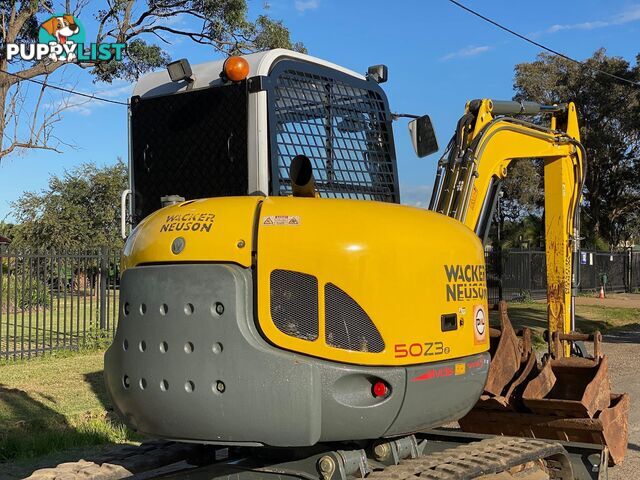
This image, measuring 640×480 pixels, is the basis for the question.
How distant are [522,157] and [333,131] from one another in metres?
2.88

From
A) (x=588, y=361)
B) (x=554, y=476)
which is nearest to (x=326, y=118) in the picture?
(x=554, y=476)

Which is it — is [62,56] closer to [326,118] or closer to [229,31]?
[229,31]

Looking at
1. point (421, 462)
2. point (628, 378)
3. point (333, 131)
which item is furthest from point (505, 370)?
point (628, 378)

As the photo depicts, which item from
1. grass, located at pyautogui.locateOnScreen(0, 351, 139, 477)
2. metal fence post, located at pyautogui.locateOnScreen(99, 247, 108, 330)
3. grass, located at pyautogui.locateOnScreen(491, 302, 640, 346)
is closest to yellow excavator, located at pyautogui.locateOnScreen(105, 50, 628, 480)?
grass, located at pyautogui.locateOnScreen(0, 351, 139, 477)

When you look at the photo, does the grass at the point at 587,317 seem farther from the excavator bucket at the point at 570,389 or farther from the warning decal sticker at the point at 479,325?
the warning decal sticker at the point at 479,325

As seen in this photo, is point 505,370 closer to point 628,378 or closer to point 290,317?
point 290,317

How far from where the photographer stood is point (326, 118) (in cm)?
412

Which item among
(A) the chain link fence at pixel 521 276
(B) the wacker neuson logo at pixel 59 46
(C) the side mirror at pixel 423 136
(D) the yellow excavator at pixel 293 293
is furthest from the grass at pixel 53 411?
(A) the chain link fence at pixel 521 276

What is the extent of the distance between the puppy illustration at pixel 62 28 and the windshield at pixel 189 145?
18919 mm

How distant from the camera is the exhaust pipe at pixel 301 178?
11.3ft

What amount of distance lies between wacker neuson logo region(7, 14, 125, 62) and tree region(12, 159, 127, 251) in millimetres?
11575

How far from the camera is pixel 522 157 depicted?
6441mm

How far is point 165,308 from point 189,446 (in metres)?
1.36

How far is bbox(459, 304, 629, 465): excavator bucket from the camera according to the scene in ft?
16.5
